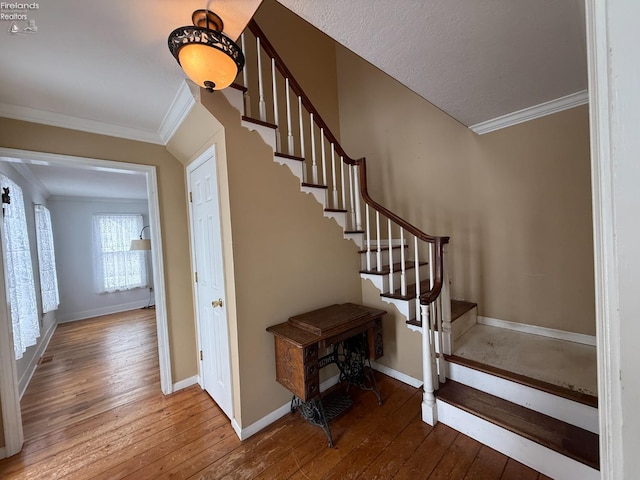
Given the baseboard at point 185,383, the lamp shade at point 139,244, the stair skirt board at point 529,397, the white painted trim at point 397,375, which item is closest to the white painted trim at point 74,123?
the baseboard at point 185,383

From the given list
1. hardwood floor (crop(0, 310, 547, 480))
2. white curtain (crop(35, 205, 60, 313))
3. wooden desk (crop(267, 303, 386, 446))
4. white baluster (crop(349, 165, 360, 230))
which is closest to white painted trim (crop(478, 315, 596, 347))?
hardwood floor (crop(0, 310, 547, 480))

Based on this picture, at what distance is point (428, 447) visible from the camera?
5.54ft

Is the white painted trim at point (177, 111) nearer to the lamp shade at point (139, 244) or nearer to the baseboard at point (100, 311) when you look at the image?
the lamp shade at point (139, 244)

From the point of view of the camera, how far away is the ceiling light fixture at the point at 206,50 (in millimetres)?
1120

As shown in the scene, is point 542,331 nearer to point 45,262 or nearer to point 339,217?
point 339,217

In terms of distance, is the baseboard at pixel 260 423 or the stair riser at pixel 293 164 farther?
the stair riser at pixel 293 164

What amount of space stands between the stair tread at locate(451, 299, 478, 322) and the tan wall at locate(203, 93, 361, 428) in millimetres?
1213

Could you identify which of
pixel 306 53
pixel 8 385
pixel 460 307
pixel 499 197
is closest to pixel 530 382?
pixel 460 307

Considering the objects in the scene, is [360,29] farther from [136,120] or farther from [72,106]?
[72,106]

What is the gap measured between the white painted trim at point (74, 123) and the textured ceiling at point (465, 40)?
192 centimetres

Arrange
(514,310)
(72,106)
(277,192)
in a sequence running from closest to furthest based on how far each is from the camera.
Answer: (72,106)
(277,192)
(514,310)

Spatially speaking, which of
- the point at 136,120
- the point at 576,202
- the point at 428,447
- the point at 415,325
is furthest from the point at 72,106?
the point at 576,202

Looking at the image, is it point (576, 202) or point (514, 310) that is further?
point (514, 310)

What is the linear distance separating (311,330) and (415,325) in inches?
36.7
